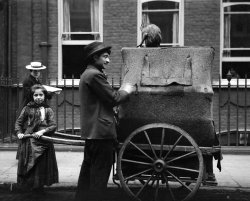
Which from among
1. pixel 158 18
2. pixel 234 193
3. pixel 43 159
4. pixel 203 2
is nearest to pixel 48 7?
pixel 158 18

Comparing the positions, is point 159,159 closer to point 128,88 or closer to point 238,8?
point 128,88

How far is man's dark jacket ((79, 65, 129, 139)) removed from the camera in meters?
5.39

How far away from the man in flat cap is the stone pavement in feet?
5.17

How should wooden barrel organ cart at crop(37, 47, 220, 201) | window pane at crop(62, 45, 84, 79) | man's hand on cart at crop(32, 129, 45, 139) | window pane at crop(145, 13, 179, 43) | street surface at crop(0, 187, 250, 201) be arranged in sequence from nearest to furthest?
wooden barrel organ cart at crop(37, 47, 220, 201) → man's hand on cart at crop(32, 129, 45, 139) → street surface at crop(0, 187, 250, 201) → window pane at crop(145, 13, 179, 43) → window pane at crop(62, 45, 84, 79)

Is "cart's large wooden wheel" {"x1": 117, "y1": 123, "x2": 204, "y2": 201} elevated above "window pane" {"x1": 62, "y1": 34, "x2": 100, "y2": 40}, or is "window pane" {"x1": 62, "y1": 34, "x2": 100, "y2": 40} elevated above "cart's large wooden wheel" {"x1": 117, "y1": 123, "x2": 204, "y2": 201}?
"window pane" {"x1": 62, "y1": 34, "x2": 100, "y2": 40}

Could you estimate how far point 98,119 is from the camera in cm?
541

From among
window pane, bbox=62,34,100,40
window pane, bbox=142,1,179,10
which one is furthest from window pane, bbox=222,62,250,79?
window pane, bbox=62,34,100,40

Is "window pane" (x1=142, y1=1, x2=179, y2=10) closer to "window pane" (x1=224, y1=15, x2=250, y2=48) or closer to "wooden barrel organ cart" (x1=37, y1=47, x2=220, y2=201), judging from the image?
"window pane" (x1=224, y1=15, x2=250, y2=48)

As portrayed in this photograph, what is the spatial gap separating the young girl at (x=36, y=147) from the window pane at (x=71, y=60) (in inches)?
208

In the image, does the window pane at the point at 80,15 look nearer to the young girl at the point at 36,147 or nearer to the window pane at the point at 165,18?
the window pane at the point at 165,18

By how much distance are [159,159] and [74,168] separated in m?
3.08

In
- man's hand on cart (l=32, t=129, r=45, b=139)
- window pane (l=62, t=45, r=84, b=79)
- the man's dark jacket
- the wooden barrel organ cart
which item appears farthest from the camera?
window pane (l=62, t=45, r=84, b=79)

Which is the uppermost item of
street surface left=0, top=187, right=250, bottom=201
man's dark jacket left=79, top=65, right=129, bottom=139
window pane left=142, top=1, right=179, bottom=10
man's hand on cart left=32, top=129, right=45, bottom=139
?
window pane left=142, top=1, right=179, bottom=10

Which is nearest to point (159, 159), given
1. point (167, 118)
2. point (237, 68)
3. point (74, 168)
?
point (167, 118)
